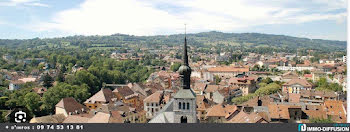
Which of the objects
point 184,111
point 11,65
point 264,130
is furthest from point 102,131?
point 11,65

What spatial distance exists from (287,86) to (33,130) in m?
61.7

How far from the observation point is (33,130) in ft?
51.4

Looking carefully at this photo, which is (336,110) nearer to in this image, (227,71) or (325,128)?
(325,128)

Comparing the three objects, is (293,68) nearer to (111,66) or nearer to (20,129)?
(111,66)

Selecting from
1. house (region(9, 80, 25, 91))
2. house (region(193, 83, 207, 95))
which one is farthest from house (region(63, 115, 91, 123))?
house (region(9, 80, 25, 91))

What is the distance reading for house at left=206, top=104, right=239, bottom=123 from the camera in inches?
1513

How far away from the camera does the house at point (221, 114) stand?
1513 inches

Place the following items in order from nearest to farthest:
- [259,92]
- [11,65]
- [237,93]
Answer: [259,92]
[237,93]
[11,65]

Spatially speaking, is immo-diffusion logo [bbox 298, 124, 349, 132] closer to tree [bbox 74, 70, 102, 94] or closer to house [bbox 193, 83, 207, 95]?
house [bbox 193, 83, 207, 95]

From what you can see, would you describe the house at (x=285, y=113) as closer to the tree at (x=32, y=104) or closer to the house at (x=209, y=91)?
the house at (x=209, y=91)

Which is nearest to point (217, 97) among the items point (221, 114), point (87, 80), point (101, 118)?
point (221, 114)

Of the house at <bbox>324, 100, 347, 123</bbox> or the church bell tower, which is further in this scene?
the house at <bbox>324, 100, 347, 123</bbox>

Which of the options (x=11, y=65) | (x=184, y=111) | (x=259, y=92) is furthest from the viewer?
(x=11, y=65)

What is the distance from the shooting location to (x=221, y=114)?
1544 inches
